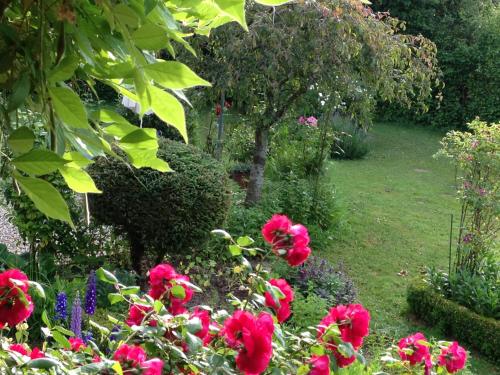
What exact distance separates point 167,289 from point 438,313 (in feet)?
13.2

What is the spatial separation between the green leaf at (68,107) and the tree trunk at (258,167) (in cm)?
637

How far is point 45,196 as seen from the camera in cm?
62

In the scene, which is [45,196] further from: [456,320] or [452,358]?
[456,320]

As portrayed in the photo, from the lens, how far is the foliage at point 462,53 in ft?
44.8

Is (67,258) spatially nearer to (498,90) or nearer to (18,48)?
(18,48)

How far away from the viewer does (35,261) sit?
15.2 feet

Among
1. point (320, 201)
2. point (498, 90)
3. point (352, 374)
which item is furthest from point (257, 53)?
point (498, 90)

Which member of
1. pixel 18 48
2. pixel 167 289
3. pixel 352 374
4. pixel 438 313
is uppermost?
pixel 18 48

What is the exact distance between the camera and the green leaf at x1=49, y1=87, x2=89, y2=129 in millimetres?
A: 632

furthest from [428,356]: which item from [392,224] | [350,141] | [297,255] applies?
[350,141]

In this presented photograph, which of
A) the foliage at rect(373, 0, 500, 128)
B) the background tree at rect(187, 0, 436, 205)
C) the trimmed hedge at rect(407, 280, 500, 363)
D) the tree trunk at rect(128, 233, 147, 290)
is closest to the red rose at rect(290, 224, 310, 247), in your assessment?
the tree trunk at rect(128, 233, 147, 290)

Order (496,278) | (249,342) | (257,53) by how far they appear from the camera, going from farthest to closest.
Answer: (257,53), (496,278), (249,342)

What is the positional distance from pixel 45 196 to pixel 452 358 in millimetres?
1751

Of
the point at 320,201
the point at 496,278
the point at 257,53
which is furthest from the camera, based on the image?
the point at 320,201
